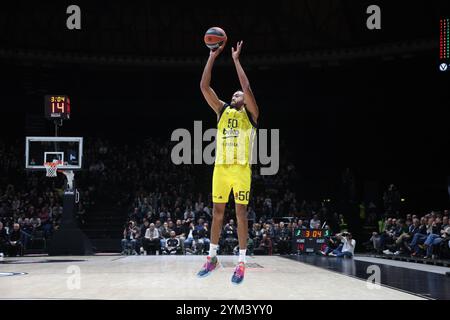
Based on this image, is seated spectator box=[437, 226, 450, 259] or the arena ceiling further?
→ the arena ceiling

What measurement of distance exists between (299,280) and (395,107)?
58.7ft

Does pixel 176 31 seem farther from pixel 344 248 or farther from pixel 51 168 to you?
pixel 344 248

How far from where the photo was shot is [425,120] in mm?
22984

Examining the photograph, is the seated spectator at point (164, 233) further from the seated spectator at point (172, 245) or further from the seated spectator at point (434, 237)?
the seated spectator at point (434, 237)

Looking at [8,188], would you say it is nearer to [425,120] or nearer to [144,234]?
[144,234]

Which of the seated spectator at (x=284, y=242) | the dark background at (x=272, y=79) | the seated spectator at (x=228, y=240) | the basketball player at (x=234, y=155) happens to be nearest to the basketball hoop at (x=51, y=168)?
the seated spectator at (x=228, y=240)

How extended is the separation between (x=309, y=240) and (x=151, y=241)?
5158mm

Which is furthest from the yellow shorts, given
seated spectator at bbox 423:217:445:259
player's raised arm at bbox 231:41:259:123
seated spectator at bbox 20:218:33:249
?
seated spectator at bbox 20:218:33:249

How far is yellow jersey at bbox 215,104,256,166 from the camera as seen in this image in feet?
20.8

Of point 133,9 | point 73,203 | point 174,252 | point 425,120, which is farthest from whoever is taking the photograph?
point 133,9

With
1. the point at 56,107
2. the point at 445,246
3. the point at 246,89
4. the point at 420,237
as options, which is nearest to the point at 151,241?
the point at 56,107

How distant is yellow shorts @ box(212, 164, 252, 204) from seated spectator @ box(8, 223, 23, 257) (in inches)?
477

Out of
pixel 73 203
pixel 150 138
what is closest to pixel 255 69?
pixel 150 138

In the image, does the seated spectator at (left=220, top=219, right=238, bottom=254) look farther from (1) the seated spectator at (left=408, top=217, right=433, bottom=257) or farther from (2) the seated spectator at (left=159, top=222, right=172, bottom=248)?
(1) the seated spectator at (left=408, top=217, right=433, bottom=257)
